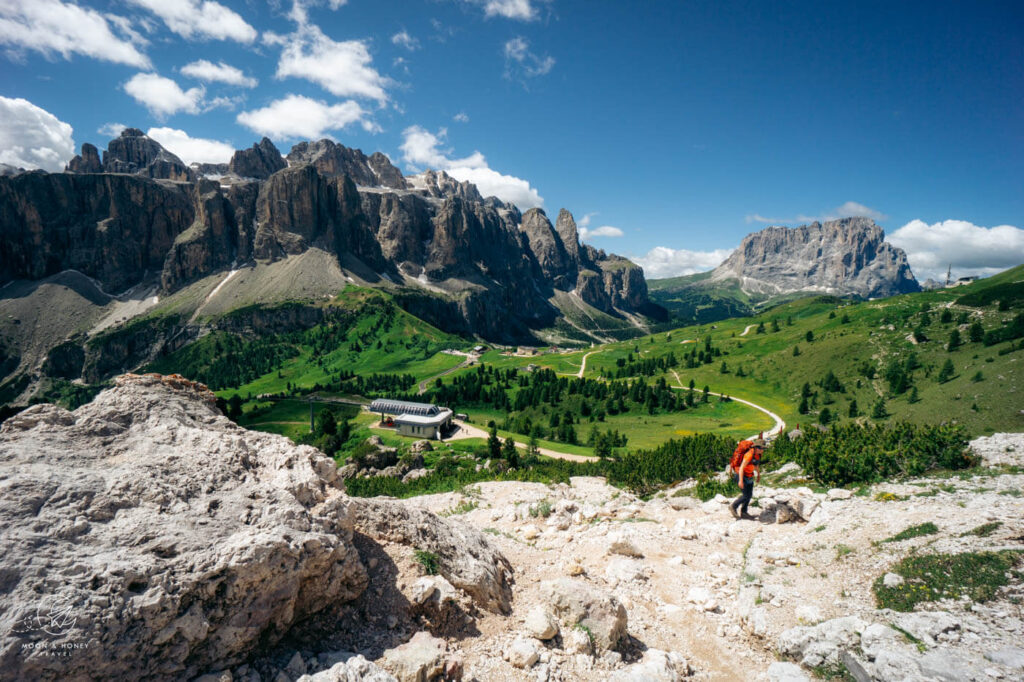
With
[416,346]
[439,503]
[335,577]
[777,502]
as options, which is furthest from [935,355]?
[416,346]

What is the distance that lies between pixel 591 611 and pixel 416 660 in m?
3.51

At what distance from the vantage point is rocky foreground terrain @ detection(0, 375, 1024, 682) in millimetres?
5348

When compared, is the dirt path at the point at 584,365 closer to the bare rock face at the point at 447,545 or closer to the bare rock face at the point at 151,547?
the bare rock face at the point at 447,545

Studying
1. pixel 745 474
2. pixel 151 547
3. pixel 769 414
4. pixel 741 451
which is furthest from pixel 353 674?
pixel 769 414

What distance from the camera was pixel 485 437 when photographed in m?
68.2

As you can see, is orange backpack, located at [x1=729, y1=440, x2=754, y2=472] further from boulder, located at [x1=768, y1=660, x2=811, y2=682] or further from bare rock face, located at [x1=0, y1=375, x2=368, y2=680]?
bare rock face, located at [x1=0, y1=375, x2=368, y2=680]

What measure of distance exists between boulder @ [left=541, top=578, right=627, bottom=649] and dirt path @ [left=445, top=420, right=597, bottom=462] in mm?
43713

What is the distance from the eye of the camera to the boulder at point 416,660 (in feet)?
20.9

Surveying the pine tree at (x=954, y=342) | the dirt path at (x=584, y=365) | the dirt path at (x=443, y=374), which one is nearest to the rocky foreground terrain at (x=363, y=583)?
the pine tree at (x=954, y=342)

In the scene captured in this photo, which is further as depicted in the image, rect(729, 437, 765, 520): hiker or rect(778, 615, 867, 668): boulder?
rect(729, 437, 765, 520): hiker

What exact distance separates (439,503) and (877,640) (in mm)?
15895

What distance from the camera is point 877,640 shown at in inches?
300

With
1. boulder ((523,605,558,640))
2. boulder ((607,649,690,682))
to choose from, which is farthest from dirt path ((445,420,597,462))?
boulder ((523,605,558,640))
